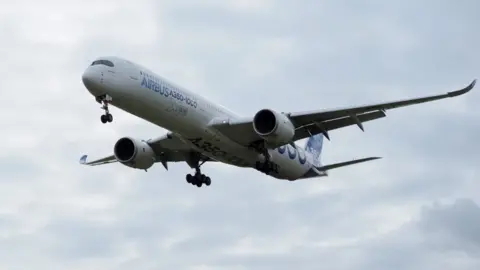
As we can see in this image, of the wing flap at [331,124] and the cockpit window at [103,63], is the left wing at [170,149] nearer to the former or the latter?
the wing flap at [331,124]

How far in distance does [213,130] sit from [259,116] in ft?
7.50

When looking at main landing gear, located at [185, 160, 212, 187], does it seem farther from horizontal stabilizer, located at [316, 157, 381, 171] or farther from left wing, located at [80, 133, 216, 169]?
horizontal stabilizer, located at [316, 157, 381, 171]

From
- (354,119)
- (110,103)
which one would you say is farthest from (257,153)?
(110,103)

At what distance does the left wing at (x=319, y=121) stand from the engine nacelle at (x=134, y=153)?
557 centimetres

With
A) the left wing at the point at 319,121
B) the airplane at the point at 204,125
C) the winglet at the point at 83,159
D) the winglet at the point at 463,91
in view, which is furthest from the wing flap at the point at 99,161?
the winglet at the point at 463,91

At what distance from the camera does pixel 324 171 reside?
178 ft

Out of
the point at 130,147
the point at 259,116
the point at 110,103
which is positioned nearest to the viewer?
the point at 110,103

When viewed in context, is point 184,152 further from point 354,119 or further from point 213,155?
point 354,119

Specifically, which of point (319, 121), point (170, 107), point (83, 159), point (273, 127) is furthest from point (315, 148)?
point (170, 107)

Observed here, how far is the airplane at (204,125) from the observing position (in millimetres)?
43781

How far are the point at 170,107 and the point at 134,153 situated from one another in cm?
659

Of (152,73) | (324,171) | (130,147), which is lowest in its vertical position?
(324,171)

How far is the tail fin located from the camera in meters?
55.0

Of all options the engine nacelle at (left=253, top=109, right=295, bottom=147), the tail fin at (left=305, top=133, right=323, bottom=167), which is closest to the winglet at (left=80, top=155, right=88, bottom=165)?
the tail fin at (left=305, top=133, right=323, bottom=167)
